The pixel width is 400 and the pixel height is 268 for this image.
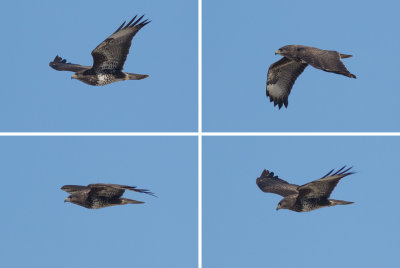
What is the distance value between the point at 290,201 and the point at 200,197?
78.9 inches

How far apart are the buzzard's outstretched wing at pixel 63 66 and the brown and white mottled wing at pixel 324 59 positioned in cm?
393

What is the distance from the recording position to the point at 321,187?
40.2 feet

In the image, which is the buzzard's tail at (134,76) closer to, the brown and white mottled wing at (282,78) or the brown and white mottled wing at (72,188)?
the brown and white mottled wing at (72,188)

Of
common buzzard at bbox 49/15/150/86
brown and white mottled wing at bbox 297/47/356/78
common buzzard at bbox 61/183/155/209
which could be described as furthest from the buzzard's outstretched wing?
brown and white mottled wing at bbox 297/47/356/78

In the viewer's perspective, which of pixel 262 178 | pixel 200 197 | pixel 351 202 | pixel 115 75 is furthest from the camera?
pixel 262 178

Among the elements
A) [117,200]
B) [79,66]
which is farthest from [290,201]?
[79,66]

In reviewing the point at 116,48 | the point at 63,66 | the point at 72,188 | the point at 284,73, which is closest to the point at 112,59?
the point at 116,48

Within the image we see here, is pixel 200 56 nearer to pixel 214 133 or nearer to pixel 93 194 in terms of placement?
pixel 214 133

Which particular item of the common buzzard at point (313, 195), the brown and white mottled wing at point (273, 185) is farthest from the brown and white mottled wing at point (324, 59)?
the brown and white mottled wing at point (273, 185)

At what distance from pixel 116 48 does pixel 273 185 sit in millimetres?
3518

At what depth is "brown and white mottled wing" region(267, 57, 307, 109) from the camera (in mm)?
15000

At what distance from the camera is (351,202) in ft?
41.2

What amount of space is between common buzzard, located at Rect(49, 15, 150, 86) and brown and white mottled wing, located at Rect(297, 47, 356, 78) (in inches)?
96.5

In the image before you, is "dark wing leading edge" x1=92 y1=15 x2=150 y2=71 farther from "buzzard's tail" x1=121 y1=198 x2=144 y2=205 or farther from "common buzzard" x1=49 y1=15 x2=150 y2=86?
"buzzard's tail" x1=121 y1=198 x2=144 y2=205
